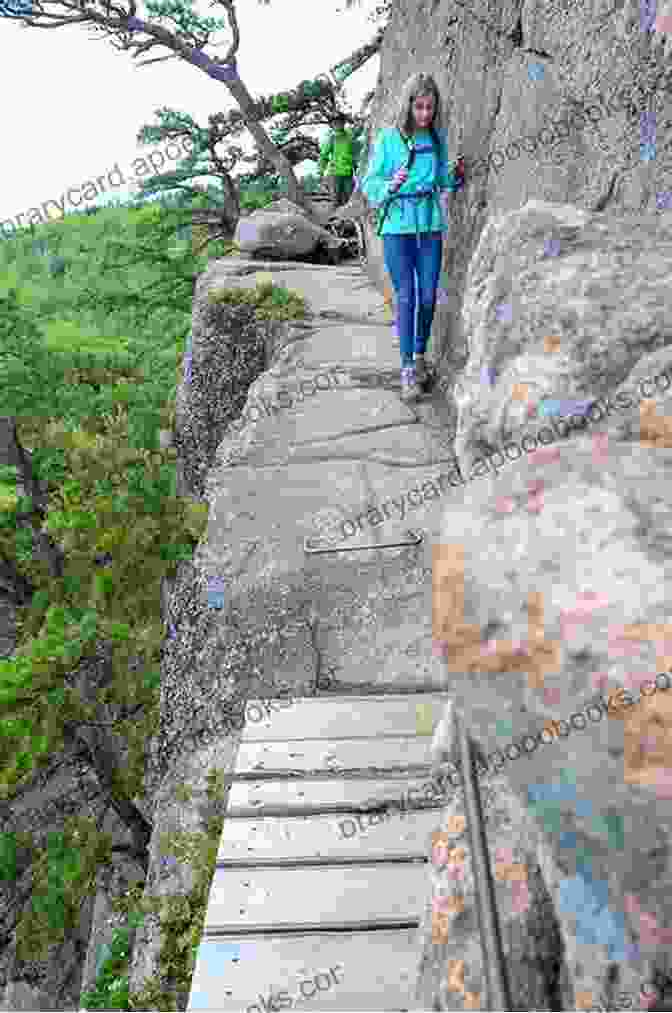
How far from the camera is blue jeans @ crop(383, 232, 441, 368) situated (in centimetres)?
423

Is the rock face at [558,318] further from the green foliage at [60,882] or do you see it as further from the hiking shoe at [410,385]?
the green foliage at [60,882]

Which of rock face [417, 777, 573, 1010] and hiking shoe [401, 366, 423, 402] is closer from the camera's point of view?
rock face [417, 777, 573, 1010]

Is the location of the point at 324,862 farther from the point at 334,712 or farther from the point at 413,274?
the point at 413,274

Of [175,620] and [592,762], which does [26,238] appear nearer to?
[175,620]

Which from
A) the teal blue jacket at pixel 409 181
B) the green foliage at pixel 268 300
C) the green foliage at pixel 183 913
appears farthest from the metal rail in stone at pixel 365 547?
the green foliage at pixel 268 300

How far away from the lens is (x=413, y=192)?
4031 millimetres

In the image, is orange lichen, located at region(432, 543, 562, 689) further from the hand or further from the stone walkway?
the hand

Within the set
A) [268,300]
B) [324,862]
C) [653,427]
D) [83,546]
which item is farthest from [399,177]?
[83,546]

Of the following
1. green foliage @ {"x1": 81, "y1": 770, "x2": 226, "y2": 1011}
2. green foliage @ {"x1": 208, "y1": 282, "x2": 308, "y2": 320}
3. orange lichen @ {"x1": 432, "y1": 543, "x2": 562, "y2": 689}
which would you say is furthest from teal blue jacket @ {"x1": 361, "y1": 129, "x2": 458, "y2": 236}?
orange lichen @ {"x1": 432, "y1": 543, "x2": 562, "y2": 689}

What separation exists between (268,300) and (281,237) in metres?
2.87

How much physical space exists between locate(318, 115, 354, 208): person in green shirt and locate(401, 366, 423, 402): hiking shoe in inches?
304

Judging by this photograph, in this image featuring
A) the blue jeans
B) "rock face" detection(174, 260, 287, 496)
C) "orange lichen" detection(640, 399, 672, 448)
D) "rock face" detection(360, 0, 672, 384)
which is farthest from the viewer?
"rock face" detection(174, 260, 287, 496)

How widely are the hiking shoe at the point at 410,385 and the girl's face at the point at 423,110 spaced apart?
1394 mm

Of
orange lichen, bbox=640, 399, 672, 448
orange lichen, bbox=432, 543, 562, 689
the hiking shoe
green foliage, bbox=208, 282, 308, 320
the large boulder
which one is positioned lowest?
orange lichen, bbox=432, 543, 562, 689
